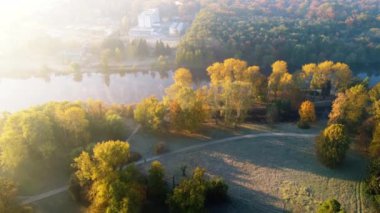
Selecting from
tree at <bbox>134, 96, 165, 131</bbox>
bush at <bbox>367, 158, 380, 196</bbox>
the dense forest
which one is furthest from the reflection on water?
bush at <bbox>367, 158, 380, 196</bbox>

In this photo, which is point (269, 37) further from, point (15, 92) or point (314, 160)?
point (15, 92)

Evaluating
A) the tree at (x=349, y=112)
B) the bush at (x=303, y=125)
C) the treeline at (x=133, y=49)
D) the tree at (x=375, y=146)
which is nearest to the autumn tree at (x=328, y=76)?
the tree at (x=349, y=112)

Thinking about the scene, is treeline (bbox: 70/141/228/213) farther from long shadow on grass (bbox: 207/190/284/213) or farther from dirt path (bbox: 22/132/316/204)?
dirt path (bbox: 22/132/316/204)

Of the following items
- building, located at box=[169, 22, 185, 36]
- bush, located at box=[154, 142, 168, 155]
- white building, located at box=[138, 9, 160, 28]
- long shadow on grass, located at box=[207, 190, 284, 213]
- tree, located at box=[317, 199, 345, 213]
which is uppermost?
white building, located at box=[138, 9, 160, 28]

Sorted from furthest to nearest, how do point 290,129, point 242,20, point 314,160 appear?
point 242,20 → point 290,129 → point 314,160

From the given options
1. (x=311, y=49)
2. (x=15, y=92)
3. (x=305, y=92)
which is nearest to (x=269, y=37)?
(x=311, y=49)

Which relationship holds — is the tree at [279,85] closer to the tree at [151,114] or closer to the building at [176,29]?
the tree at [151,114]

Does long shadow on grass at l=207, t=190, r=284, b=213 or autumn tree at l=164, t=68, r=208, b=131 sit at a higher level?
autumn tree at l=164, t=68, r=208, b=131
